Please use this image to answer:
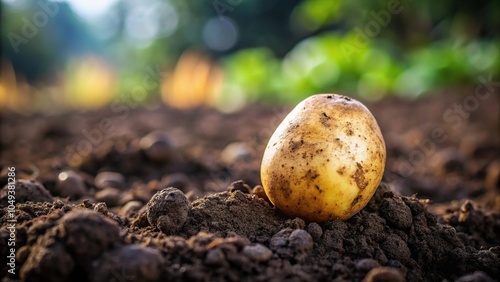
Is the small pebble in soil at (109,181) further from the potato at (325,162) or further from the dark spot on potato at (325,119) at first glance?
the dark spot on potato at (325,119)

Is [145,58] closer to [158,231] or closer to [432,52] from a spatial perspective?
[432,52]

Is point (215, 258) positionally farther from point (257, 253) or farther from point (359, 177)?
point (359, 177)

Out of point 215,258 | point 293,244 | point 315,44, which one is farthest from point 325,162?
point 315,44

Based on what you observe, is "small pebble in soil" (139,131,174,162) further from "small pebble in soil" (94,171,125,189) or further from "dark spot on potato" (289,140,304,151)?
"dark spot on potato" (289,140,304,151)

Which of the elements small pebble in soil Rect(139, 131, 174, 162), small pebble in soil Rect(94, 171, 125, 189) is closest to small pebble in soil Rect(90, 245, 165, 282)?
small pebble in soil Rect(94, 171, 125, 189)

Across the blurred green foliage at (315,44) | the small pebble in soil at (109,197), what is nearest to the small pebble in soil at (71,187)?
the small pebble in soil at (109,197)
